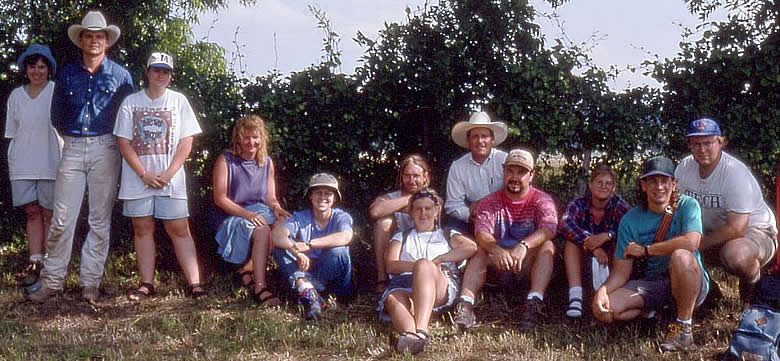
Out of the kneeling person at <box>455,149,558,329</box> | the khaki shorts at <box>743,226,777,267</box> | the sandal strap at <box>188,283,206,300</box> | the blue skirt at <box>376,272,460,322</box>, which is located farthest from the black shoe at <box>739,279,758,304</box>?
the sandal strap at <box>188,283,206,300</box>

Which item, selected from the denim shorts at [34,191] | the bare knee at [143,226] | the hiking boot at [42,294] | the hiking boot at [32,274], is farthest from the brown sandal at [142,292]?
the denim shorts at [34,191]

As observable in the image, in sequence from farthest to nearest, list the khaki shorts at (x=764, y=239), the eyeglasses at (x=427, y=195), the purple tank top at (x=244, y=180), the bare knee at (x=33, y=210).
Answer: the bare knee at (x=33, y=210), the purple tank top at (x=244, y=180), the eyeglasses at (x=427, y=195), the khaki shorts at (x=764, y=239)

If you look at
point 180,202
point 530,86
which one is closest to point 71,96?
point 180,202

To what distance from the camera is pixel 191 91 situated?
7676 mm

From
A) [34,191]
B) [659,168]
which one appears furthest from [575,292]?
[34,191]

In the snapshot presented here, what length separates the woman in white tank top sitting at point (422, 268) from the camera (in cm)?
555

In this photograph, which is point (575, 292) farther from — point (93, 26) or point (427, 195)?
point (93, 26)

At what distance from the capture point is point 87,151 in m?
6.50

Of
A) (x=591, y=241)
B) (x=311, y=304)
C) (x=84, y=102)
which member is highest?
(x=84, y=102)

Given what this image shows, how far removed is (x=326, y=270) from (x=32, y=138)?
277 cm

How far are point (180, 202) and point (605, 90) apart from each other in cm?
401

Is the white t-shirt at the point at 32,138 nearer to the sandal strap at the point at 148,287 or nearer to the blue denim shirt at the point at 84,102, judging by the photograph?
the blue denim shirt at the point at 84,102

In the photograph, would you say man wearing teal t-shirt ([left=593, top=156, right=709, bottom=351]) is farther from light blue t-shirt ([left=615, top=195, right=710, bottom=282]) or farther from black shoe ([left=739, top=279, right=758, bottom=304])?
black shoe ([left=739, top=279, right=758, bottom=304])

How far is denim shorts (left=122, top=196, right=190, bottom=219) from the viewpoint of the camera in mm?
6520
